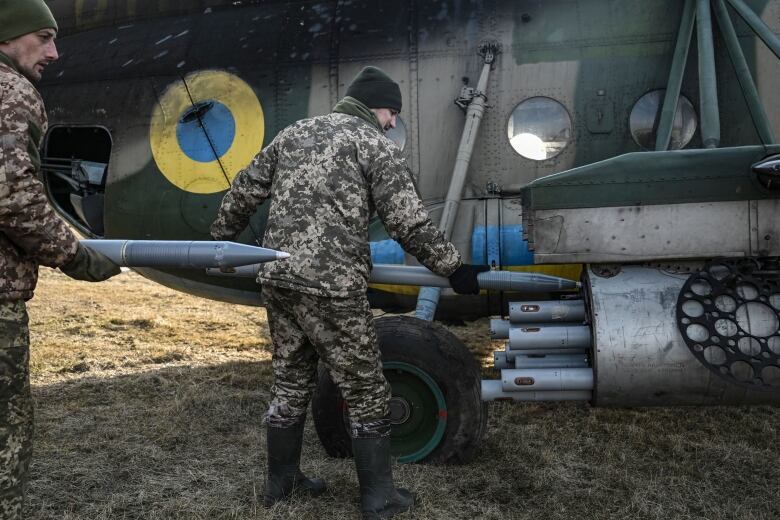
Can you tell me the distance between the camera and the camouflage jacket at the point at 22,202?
253cm

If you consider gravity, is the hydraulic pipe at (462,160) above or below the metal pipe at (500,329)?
above

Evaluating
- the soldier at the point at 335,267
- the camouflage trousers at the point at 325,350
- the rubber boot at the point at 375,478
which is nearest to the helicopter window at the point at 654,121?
the soldier at the point at 335,267

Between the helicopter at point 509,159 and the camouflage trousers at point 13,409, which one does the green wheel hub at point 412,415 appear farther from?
the camouflage trousers at point 13,409

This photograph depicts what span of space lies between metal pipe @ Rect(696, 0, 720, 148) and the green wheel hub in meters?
2.48

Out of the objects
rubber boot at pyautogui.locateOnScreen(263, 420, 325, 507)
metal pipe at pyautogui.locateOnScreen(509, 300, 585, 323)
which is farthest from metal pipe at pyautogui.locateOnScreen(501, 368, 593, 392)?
rubber boot at pyautogui.locateOnScreen(263, 420, 325, 507)

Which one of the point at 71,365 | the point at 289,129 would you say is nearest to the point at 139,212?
the point at 71,365

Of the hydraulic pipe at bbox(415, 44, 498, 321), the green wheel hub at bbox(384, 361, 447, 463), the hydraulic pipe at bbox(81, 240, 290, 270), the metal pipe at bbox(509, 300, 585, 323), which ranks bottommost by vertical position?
the green wheel hub at bbox(384, 361, 447, 463)

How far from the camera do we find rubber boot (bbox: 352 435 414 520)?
3.51 metres

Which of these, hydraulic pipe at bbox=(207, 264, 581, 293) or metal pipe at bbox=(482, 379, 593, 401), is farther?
metal pipe at bbox=(482, 379, 593, 401)

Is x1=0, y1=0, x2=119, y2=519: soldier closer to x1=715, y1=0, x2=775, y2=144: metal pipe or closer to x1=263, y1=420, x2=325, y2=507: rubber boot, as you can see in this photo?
x1=263, y1=420, x2=325, y2=507: rubber boot

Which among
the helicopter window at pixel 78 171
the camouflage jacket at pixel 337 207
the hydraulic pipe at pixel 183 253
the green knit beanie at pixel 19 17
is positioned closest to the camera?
the green knit beanie at pixel 19 17

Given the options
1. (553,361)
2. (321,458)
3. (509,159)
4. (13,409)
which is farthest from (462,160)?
(13,409)

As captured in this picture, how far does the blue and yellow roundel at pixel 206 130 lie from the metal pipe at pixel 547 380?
284cm

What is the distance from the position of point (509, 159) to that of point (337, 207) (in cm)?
222
